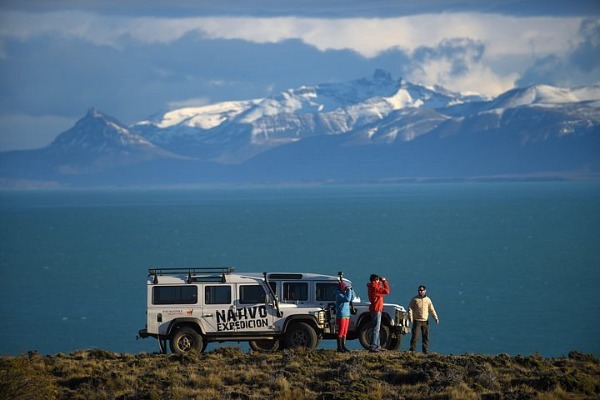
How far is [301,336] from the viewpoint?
78.2ft

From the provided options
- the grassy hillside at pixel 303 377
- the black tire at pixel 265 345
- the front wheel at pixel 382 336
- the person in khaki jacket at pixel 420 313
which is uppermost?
the person in khaki jacket at pixel 420 313

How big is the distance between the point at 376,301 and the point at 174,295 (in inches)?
164

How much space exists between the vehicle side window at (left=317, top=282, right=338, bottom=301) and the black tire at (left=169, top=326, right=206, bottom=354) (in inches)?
104

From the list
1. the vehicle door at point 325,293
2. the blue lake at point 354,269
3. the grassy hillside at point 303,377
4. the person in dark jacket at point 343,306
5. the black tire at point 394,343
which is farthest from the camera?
the blue lake at point 354,269

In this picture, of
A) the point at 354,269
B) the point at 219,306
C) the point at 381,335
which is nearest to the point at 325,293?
the point at 381,335

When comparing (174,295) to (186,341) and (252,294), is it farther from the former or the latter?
(252,294)

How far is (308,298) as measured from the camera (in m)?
23.9

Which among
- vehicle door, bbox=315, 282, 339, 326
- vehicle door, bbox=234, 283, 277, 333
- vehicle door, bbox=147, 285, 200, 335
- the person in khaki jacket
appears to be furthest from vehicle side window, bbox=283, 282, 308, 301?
the person in khaki jacket

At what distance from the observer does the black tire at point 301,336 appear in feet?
77.8

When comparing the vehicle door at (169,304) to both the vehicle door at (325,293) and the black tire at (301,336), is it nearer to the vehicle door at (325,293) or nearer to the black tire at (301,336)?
the black tire at (301,336)

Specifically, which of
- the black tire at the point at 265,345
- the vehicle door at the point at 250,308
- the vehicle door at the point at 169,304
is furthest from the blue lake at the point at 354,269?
the vehicle door at the point at 169,304

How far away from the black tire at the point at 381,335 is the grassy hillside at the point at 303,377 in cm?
68

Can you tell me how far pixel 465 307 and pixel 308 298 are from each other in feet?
196

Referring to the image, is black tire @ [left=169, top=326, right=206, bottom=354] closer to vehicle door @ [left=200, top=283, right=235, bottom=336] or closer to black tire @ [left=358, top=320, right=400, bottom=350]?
vehicle door @ [left=200, top=283, right=235, bottom=336]
